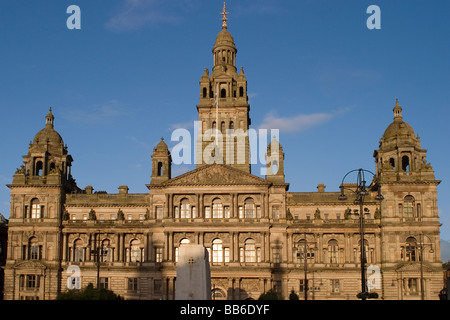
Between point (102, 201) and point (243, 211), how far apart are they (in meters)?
22.2

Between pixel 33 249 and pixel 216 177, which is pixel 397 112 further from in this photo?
pixel 33 249

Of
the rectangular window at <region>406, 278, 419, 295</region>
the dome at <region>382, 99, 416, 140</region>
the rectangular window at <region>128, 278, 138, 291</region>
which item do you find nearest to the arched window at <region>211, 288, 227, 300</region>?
the rectangular window at <region>128, 278, 138, 291</region>

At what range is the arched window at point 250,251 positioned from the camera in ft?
276

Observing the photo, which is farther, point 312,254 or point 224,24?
point 224,24

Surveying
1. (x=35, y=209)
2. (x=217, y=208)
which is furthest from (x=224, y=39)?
(x=35, y=209)

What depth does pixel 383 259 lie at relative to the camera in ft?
272

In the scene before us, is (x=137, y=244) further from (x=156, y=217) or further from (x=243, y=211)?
(x=243, y=211)

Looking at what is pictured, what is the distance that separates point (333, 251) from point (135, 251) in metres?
28.7

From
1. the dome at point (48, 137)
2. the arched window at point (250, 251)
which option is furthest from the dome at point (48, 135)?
the arched window at point (250, 251)

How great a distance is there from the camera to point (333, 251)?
85375mm

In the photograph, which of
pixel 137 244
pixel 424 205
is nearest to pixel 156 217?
pixel 137 244

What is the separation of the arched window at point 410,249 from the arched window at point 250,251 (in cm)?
2086

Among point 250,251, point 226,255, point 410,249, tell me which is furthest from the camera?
point 250,251
